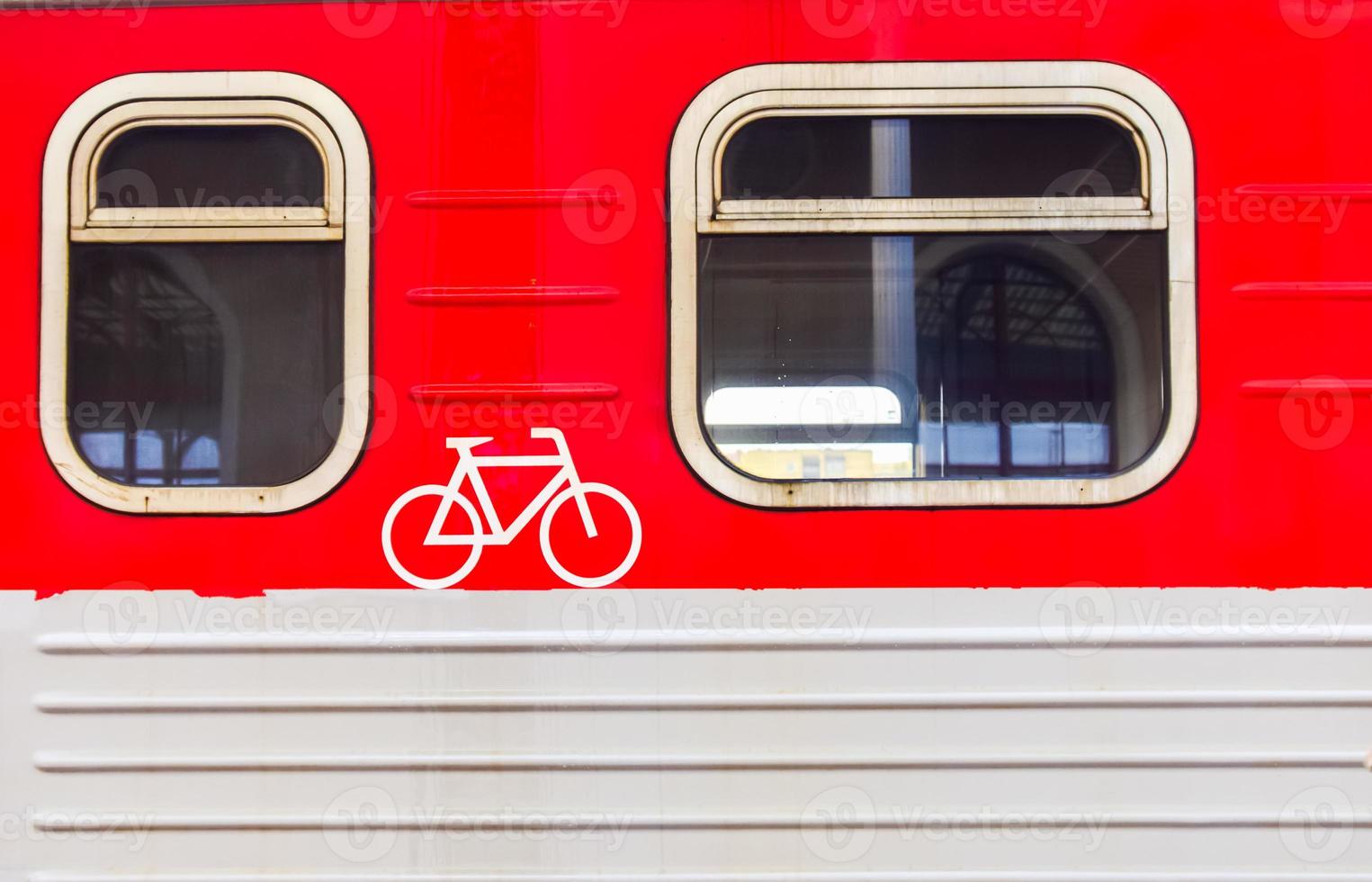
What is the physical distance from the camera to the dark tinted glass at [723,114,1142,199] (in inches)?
76.8

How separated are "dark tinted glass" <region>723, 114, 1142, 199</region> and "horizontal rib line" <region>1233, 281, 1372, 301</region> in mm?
324

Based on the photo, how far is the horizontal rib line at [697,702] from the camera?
6.21ft

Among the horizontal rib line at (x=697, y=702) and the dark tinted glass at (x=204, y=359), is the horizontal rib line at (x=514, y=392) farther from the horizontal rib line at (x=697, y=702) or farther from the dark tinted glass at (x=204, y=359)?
the horizontal rib line at (x=697, y=702)

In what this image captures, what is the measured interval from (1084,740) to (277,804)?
1.56 meters

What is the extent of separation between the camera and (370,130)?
1960 millimetres

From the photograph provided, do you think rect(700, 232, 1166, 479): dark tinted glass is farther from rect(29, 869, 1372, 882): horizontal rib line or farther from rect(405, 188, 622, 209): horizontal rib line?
rect(29, 869, 1372, 882): horizontal rib line

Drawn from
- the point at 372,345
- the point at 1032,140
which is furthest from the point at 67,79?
the point at 1032,140

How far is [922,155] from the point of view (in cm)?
Result: 195

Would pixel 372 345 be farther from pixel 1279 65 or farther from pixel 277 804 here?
pixel 1279 65

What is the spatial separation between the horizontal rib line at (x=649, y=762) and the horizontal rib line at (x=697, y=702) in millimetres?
91

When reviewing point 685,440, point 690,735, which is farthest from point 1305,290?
point 690,735

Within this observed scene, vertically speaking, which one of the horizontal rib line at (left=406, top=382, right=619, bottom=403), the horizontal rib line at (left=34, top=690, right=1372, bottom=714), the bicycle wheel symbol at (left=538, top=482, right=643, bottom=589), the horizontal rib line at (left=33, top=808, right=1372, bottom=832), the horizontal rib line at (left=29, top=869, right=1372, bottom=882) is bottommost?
the horizontal rib line at (left=29, top=869, right=1372, bottom=882)

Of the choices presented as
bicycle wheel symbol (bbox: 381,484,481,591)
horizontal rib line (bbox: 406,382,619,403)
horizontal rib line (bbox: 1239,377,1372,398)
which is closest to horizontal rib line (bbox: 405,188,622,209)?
horizontal rib line (bbox: 406,382,619,403)

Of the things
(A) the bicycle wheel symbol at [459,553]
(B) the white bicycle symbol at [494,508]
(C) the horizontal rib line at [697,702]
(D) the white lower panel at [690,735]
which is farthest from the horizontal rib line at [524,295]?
(C) the horizontal rib line at [697,702]
